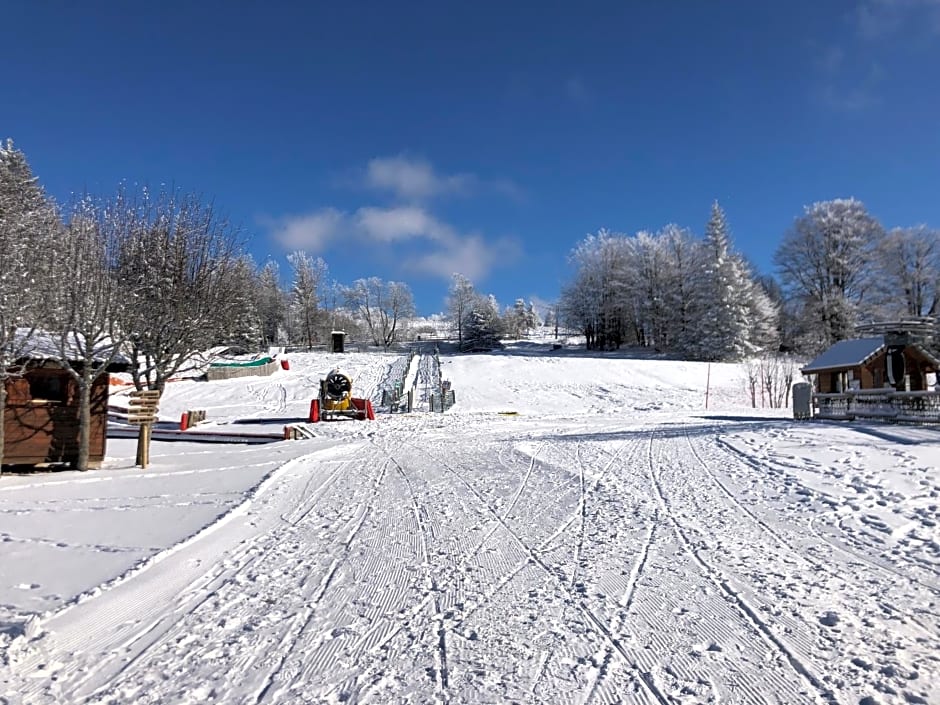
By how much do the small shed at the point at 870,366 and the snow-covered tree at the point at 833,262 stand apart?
1919 cm

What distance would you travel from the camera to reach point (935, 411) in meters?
18.4

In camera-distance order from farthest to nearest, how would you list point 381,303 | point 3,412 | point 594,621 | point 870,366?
point 381,303 → point 870,366 → point 3,412 → point 594,621

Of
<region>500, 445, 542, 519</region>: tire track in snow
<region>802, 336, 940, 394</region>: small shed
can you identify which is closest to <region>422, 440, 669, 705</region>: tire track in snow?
<region>500, 445, 542, 519</region>: tire track in snow

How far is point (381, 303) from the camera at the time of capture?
9388cm

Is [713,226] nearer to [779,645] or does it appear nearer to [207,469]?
[207,469]

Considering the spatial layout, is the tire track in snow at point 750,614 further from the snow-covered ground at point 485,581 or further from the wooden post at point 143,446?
the wooden post at point 143,446

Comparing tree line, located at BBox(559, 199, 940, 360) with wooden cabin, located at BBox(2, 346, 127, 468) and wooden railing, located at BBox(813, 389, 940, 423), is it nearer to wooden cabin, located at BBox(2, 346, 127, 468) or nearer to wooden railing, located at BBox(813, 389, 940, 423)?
wooden railing, located at BBox(813, 389, 940, 423)

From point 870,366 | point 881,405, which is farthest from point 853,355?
point 881,405

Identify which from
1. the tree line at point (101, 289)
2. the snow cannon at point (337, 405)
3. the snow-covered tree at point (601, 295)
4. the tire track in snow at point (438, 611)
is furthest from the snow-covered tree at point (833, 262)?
the tire track in snow at point (438, 611)

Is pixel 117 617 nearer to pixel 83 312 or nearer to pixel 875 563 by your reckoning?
pixel 875 563

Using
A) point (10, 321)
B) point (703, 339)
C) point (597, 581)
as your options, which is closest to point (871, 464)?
point (597, 581)

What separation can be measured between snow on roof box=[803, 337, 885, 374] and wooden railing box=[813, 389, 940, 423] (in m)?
4.68

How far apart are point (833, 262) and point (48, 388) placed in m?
52.3

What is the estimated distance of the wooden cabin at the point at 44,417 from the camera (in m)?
12.6
